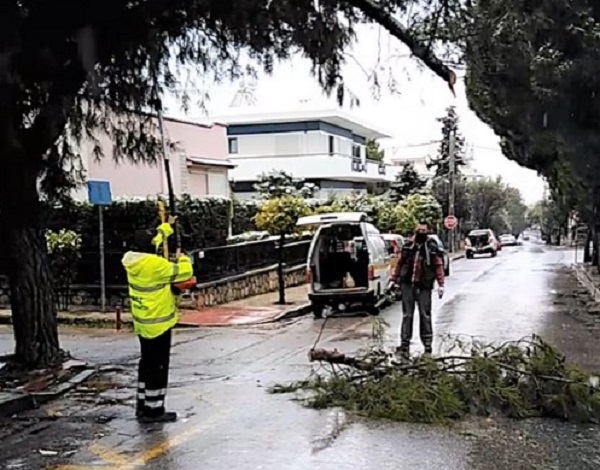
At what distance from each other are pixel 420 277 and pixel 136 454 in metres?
6.43

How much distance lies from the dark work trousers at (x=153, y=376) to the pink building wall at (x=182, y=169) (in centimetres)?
1623

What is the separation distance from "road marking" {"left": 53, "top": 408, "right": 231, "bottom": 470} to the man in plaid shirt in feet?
16.9

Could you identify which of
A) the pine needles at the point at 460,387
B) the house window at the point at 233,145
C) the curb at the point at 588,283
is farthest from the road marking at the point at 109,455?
the house window at the point at 233,145

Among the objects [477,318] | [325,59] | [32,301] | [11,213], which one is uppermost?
[325,59]

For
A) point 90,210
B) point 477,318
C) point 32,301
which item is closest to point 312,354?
point 32,301

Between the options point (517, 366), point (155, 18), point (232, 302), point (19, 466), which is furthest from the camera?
point (232, 302)

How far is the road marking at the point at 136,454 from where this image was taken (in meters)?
7.00

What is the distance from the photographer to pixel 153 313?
8727 millimetres

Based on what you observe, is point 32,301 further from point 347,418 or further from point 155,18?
point 347,418

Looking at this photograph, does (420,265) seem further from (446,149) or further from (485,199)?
(485,199)

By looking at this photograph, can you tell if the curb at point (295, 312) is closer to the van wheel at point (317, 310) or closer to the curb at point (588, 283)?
the van wheel at point (317, 310)

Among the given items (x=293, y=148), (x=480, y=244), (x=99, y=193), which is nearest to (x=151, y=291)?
(x=99, y=193)

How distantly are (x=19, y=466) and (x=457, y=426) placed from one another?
3.95 m

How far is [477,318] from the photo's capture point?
63.0 ft
